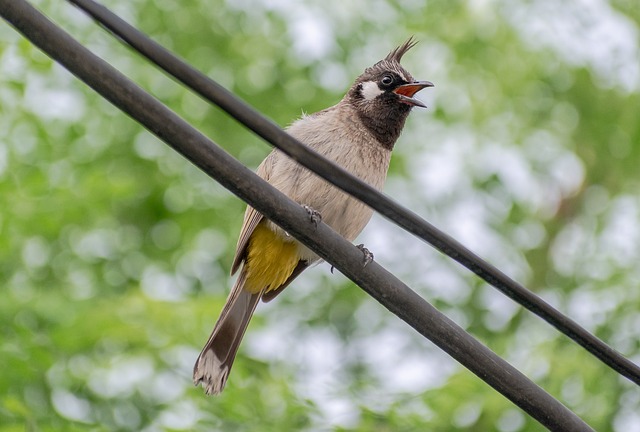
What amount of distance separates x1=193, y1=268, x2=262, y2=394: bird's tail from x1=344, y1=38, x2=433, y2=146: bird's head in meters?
1.05

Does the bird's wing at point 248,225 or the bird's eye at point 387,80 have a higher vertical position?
the bird's eye at point 387,80

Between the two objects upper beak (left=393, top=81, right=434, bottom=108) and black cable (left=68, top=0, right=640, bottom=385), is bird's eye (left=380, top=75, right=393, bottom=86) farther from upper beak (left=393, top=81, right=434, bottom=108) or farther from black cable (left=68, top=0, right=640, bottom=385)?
black cable (left=68, top=0, right=640, bottom=385)

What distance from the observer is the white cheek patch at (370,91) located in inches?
211

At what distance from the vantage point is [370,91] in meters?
5.40

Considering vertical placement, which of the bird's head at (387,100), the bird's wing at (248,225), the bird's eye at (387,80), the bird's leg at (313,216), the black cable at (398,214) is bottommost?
the black cable at (398,214)

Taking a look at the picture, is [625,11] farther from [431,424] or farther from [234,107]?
[234,107]

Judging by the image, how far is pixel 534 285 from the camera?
7887 mm

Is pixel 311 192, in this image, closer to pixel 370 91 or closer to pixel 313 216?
pixel 370 91

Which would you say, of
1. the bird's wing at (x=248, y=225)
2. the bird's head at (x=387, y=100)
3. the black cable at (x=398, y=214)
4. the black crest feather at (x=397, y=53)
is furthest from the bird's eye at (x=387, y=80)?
the black cable at (x=398, y=214)

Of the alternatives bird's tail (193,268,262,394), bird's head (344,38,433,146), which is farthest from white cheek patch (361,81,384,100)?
bird's tail (193,268,262,394)

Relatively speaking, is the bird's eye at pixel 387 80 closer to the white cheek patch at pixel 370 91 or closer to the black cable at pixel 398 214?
the white cheek patch at pixel 370 91

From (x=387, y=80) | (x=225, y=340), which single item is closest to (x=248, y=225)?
(x=225, y=340)

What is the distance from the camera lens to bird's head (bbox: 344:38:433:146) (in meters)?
5.24

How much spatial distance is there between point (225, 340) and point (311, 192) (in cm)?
83
